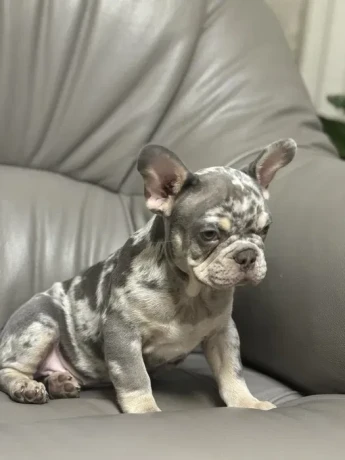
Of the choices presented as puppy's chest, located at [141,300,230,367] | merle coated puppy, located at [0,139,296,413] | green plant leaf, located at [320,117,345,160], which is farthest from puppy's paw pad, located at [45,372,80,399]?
green plant leaf, located at [320,117,345,160]

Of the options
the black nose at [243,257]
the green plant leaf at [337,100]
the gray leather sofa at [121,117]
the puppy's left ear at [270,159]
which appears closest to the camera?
A: the black nose at [243,257]

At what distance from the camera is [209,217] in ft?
3.38

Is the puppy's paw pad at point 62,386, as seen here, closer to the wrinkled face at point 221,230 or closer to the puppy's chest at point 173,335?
the puppy's chest at point 173,335

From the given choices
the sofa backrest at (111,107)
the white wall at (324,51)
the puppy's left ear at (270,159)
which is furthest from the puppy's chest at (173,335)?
the white wall at (324,51)

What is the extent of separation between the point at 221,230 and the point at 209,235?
0.06ft

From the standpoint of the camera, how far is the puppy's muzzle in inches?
39.9

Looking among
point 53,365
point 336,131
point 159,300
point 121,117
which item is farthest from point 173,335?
point 336,131

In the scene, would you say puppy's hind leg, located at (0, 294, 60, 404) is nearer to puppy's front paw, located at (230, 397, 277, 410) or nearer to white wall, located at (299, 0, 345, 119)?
puppy's front paw, located at (230, 397, 277, 410)

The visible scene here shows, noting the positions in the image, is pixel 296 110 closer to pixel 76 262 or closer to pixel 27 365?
pixel 76 262

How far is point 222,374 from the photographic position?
1.17 m

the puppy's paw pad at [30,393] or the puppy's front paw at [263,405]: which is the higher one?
the puppy's front paw at [263,405]

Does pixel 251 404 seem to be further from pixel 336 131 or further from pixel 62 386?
pixel 336 131

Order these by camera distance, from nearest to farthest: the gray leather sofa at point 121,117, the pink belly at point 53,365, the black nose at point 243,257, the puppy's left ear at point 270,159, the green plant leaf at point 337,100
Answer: the black nose at point 243,257, the puppy's left ear at point 270,159, the pink belly at point 53,365, the gray leather sofa at point 121,117, the green plant leaf at point 337,100

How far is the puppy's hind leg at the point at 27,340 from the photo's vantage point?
120cm
